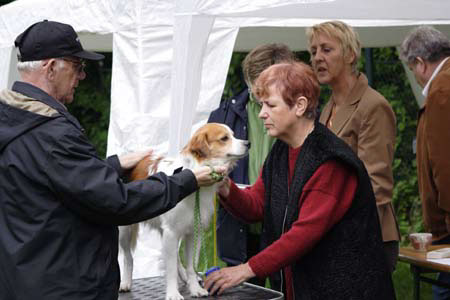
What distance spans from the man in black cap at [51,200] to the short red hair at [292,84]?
727 millimetres

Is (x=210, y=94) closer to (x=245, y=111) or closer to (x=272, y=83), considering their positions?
(x=245, y=111)

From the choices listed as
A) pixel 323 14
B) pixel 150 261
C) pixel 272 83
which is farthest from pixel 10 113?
pixel 150 261

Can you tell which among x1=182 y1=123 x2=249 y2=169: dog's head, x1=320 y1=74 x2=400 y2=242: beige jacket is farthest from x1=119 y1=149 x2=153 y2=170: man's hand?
x1=320 y1=74 x2=400 y2=242: beige jacket

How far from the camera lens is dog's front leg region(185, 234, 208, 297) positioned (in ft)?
11.9

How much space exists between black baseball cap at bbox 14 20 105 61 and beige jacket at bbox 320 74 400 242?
1.78 metres

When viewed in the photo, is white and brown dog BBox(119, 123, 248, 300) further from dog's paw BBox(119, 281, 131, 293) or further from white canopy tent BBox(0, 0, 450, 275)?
white canopy tent BBox(0, 0, 450, 275)

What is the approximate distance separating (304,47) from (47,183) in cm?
577

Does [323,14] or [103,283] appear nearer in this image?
[103,283]

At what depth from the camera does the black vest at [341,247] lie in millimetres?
3084

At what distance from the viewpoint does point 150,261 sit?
5.84 meters

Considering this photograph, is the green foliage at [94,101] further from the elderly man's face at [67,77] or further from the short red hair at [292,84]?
the elderly man's face at [67,77]

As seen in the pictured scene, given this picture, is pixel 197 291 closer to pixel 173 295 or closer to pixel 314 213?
pixel 173 295

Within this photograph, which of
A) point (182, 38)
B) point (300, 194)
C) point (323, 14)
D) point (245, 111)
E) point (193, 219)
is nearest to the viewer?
point (300, 194)

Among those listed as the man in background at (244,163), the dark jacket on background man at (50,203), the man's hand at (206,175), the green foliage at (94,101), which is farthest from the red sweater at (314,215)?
the green foliage at (94,101)
